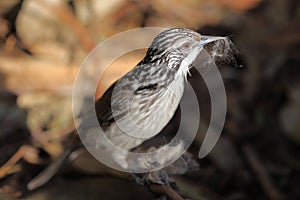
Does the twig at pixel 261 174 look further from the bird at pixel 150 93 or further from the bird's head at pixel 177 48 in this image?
the bird's head at pixel 177 48

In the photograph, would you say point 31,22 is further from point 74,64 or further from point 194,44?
point 194,44

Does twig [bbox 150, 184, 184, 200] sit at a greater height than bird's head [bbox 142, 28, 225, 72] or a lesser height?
lesser

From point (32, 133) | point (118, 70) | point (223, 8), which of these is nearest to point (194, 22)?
point (223, 8)

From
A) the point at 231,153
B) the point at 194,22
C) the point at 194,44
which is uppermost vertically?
the point at 194,44

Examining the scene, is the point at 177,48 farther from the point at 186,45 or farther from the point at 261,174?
the point at 261,174

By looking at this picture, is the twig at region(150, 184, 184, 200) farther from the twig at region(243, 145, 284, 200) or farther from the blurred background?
the twig at region(243, 145, 284, 200)

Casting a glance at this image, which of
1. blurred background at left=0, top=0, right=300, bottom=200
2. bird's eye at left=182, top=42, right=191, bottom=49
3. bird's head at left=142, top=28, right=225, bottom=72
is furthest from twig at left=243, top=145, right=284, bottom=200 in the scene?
bird's eye at left=182, top=42, right=191, bottom=49
